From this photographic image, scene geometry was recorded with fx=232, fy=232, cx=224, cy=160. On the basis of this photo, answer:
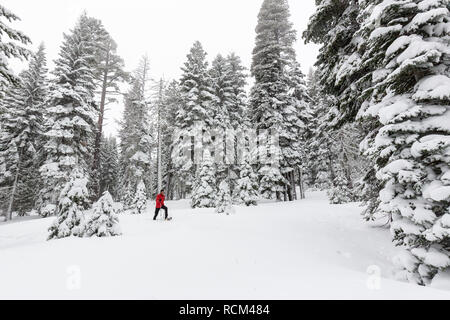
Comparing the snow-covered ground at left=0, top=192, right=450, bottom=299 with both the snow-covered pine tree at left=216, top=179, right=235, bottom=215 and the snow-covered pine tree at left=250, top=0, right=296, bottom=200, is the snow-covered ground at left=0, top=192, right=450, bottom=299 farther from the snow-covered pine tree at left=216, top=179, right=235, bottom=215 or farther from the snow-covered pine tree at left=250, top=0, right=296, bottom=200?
the snow-covered pine tree at left=250, top=0, right=296, bottom=200

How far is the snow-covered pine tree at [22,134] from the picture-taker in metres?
22.5

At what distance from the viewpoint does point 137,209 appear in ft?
64.6

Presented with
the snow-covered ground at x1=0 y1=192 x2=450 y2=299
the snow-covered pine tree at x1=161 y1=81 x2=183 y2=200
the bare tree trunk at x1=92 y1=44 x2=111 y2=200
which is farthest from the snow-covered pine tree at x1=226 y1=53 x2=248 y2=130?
the snow-covered ground at x1=0 y1=192 x2=450 y2=299

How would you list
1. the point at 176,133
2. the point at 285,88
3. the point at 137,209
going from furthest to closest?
1. the point at 176,133
2. the point at 285,88
3. the point at 137,209

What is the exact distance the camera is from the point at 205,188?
67.1ft

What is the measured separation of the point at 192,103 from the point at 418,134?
22.5 m

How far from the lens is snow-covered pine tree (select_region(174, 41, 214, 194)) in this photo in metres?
25.6

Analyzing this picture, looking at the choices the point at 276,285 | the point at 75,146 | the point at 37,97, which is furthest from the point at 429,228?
the point at 37,97

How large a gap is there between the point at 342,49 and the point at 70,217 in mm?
11451

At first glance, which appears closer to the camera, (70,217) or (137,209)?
(70,217)

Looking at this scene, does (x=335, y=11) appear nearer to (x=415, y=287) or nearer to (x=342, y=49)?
(x=342, y=49)

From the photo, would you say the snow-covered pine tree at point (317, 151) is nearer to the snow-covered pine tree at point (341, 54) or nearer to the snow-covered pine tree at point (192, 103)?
the snow-covered pine tree at point (192, 103)

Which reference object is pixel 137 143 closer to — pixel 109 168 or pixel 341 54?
Answer: pixel 109 168

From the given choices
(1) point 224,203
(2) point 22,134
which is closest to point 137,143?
(2) point 22,134
